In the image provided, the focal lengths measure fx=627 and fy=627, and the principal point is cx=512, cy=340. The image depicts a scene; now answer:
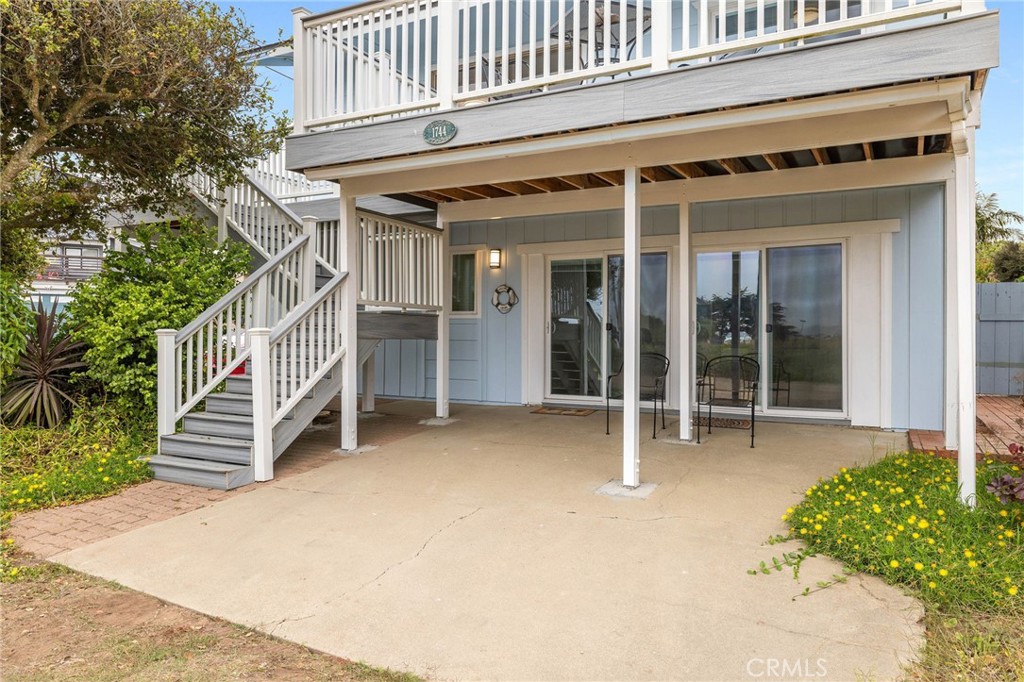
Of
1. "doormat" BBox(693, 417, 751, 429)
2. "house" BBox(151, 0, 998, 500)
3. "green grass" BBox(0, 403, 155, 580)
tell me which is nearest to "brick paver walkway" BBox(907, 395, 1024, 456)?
"house" BBox(151, 0, 998, 500)

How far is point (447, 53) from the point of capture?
4.61 m

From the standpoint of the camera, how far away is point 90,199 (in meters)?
6.51

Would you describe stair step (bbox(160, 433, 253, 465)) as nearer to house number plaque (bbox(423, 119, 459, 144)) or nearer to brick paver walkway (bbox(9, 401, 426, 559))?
brick paver walkway (bbox(9, 401, 426, 559))

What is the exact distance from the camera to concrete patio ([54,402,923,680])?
2.25m

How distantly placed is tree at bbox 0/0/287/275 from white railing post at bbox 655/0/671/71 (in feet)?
13.5

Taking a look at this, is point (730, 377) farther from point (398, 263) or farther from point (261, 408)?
point (261, 408)

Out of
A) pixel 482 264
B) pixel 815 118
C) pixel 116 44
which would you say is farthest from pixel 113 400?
pixel 815 118

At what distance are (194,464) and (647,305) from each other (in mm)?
4826

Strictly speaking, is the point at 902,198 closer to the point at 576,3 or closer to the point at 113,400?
the point at 576,3

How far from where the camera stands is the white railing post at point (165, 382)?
493 centimetres

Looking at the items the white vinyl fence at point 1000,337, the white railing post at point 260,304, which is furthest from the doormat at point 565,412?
the white vinyl fence at point 1000,337

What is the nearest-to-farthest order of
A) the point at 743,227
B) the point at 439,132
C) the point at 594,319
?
the point at 439,132
the point at 743,227
the point at 594,319

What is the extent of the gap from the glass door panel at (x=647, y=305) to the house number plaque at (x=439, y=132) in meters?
3.33

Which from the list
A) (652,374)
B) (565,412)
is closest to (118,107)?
(565,412)
